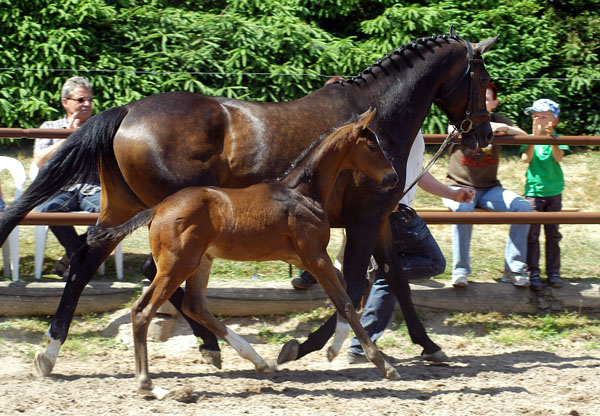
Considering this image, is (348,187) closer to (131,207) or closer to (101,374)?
(131,207)

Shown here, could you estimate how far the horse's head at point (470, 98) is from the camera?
17.5 ft

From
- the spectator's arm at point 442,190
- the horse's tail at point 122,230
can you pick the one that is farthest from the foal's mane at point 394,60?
the horse's tail at point 122,230

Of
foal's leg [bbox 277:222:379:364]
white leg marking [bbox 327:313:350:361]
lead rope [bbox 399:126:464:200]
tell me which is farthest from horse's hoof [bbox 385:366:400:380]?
lead rope [bbox 399:126:464:200]

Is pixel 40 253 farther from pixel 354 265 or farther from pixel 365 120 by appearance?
pixel 365 120

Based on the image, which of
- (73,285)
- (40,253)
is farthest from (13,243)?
(73,285)

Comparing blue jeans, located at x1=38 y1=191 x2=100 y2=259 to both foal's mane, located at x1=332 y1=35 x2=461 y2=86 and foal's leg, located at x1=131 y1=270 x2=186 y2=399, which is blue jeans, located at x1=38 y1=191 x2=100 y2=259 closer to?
foal's leg, located at x1=131 y1=270 x2=186 y2=399

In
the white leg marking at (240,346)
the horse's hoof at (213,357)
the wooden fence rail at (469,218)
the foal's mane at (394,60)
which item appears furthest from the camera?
the wooden fence rail at (469,218)

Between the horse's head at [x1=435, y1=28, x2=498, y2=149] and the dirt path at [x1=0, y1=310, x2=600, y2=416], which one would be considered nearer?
the dirt path at [x1=0, y1=310, x2=600, y2=416]

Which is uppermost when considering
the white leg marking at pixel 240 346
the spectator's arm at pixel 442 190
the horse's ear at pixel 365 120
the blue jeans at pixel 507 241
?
the horse's ear at pixel 365 120

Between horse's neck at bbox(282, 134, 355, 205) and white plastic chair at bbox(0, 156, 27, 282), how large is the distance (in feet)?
8.16

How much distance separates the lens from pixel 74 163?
15.8ft

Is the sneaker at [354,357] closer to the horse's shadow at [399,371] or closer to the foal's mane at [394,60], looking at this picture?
the horse's shadow at [399,371]

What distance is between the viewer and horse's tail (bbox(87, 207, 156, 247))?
4.49 m

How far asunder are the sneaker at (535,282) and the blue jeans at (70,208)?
3299 millimetres
